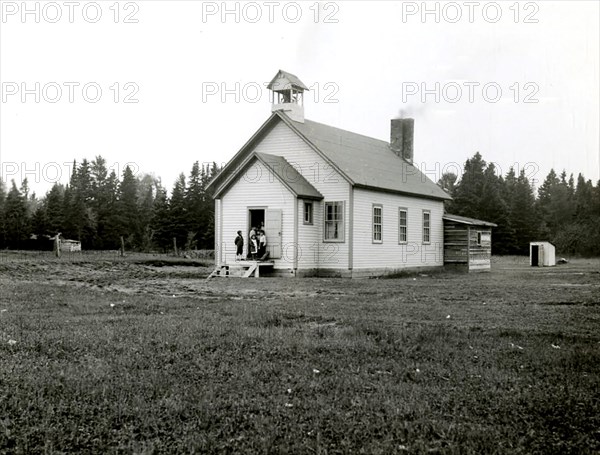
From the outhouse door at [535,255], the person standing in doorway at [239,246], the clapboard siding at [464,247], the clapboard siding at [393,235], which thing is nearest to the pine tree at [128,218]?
the clapboard siding at [464,247]

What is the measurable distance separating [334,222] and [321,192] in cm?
153

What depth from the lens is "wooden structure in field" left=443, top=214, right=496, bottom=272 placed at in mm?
40156

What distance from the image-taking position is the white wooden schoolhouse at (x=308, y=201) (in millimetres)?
30297

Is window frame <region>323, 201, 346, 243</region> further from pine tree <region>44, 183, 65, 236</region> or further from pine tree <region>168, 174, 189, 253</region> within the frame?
pine tree <region>44, 183, 65, 236</region>

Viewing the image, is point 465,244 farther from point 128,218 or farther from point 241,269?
point 128,218

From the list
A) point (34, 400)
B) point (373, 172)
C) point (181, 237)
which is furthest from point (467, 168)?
point (34, 400)

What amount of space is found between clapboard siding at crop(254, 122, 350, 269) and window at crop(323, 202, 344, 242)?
191 mm

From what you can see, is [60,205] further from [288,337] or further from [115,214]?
[288,337]

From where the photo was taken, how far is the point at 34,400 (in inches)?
303

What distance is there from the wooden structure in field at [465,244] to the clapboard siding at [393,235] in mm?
519

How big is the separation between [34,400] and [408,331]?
6.58 meters

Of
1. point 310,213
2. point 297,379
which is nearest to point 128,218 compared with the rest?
point 310,213

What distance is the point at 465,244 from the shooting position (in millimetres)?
40344

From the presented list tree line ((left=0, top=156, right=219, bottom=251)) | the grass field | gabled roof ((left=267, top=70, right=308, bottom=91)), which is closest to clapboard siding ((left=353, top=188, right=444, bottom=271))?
gabled roof ((left=267, top=70, right=308, bottom=91))
